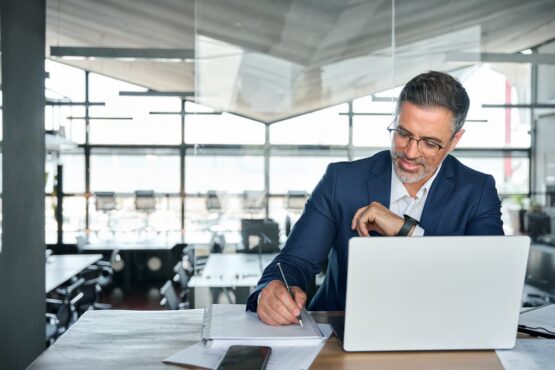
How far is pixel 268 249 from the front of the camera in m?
5.16

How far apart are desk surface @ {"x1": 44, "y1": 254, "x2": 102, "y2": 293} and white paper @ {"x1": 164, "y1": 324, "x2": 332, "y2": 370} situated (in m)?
5.20

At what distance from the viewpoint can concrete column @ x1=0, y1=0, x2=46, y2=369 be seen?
3.42m

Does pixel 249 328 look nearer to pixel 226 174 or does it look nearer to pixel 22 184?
pixel 22 184

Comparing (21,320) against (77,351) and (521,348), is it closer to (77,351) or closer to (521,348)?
(77,351)

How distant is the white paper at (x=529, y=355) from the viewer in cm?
135

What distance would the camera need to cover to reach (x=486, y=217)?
6.54 ft

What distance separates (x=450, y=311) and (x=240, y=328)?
21.4 inches

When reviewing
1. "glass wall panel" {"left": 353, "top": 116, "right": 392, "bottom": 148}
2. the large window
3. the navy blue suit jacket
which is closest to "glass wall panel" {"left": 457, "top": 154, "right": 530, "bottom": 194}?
the large window

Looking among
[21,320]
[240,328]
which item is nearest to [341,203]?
[240,328]

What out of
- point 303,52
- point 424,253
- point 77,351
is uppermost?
point 303,52

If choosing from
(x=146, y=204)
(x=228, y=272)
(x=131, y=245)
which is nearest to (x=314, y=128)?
(x=228, y=272)

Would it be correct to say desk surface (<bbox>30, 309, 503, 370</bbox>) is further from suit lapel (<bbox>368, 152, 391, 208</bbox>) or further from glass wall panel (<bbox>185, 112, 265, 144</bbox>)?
glass wall panel (<bbox>185, 112, 265, 144</bbox>)

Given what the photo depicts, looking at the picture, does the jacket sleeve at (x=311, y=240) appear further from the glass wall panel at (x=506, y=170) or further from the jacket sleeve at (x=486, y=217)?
the glass wall panel at (x=506, y=170)

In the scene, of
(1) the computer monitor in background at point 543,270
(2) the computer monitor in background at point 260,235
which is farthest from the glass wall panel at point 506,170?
(2) the computer monitor in background at point 260,235
